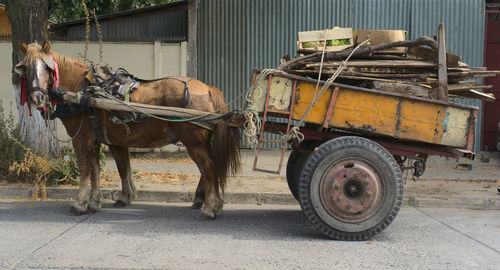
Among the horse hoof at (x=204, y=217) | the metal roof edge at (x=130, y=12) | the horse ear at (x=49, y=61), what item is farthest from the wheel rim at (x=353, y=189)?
the metal roof edge at (x=130, y=12)

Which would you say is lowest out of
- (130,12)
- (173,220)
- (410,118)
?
(173,220)

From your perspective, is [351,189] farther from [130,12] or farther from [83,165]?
[130,12]

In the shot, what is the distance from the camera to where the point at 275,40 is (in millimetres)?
10766

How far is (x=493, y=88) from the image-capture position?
11.0 metres

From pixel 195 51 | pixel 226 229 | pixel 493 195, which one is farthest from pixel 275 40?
pixel 226 229

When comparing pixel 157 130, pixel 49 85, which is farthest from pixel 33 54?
pixel 157 130

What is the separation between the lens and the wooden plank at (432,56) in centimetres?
509

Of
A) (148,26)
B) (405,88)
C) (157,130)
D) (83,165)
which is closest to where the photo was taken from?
(405,88)

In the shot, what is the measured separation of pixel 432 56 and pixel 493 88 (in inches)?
270

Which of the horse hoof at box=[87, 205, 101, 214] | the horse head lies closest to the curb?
the horse hoof at box=[87, 205, 101, 214]

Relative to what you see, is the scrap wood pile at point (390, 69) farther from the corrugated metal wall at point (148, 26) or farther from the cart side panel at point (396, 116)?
the corrugated metal wall at point (148, 26)

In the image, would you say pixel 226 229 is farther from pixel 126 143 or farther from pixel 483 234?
pixel 483 234

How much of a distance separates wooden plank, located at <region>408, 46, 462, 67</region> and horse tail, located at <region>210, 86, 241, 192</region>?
8.09ft

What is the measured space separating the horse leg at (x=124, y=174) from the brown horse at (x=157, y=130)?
15.5 inches
